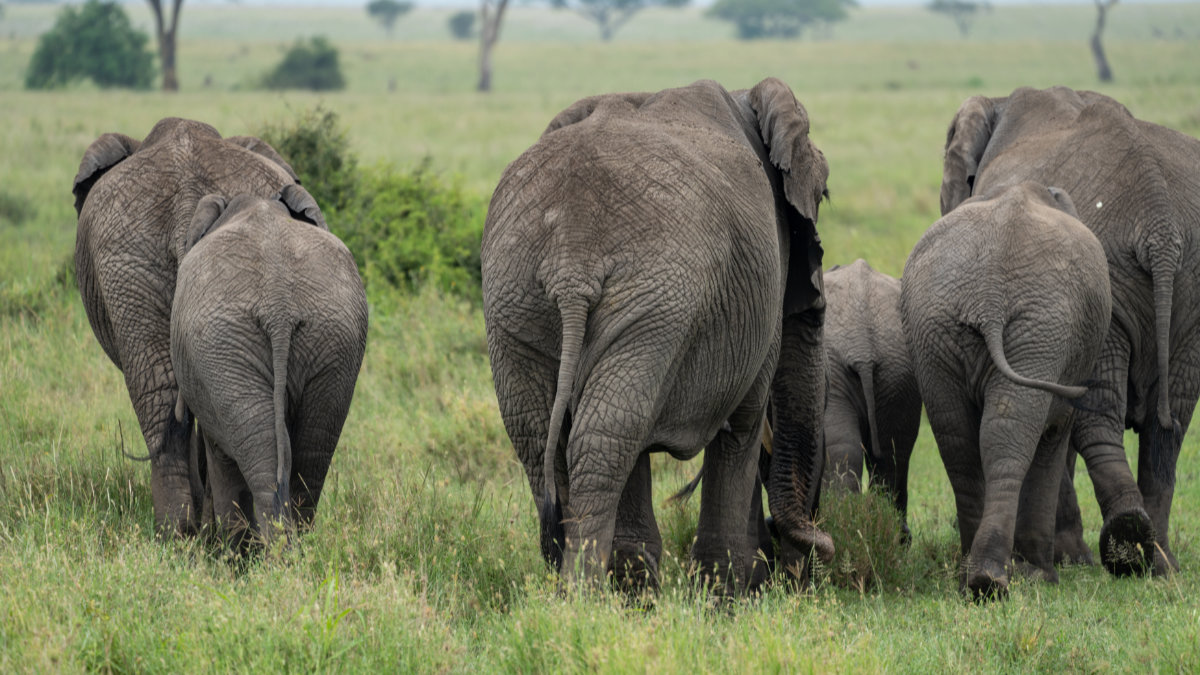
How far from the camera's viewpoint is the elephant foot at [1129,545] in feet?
19.4

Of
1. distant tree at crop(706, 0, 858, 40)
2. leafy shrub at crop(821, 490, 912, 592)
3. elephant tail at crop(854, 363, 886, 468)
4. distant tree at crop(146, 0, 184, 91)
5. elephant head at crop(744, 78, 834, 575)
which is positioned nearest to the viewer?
elephant head at crop(744, 78, 834, 575)

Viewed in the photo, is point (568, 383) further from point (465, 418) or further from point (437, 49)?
point (437, 49)

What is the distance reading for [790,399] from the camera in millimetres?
5777

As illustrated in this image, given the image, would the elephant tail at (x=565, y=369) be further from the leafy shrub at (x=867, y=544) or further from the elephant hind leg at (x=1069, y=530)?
the elephant hind leg at (x=1069, y=530)

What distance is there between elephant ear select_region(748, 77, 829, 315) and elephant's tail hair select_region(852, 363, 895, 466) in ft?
5.89

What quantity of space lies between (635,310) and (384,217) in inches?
375

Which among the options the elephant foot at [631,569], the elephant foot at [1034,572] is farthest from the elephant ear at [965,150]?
the elephant foot at [631,569]

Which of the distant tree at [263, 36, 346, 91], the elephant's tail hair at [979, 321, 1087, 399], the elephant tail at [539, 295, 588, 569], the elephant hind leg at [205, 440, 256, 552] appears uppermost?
the elephant tail at [539, 295, 588, 569]

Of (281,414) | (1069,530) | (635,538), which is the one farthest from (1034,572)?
(281,414)

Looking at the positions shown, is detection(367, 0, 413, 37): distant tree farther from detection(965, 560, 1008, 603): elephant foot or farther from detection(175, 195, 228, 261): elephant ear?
detection(965, 560, 1008, 603): elephant foot

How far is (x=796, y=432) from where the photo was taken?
228 inches

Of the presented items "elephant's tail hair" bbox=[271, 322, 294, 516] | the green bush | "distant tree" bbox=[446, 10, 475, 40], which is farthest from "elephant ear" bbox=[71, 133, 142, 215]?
"distant tree" bbox=[446, 10, 475, 40]

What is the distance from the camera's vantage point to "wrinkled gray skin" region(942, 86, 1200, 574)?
6004mm

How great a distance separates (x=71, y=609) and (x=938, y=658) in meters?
2.86
